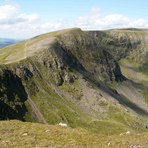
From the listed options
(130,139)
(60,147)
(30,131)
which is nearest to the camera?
(60,147)

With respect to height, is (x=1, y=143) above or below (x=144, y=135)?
above

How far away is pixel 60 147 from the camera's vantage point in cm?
4188

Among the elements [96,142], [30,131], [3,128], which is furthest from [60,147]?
[3,128]

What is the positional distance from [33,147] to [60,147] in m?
3.47

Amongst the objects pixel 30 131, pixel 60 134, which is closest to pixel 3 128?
pixel 30 131

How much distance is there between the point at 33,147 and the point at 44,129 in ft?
26.1

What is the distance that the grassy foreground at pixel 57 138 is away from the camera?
141 feet

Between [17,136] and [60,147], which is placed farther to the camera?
[17,136]

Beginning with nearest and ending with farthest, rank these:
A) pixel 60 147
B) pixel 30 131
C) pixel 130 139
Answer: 1. pixel 60 147
2. pixel 130 139
3. pixel 30 131

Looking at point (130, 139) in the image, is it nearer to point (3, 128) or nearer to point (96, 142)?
point (96, 142)

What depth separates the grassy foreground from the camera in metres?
42.9

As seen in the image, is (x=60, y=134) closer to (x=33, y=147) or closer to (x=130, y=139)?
(x=33, y=147)

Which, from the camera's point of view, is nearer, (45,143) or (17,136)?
(45,143)

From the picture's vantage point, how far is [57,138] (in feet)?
148
